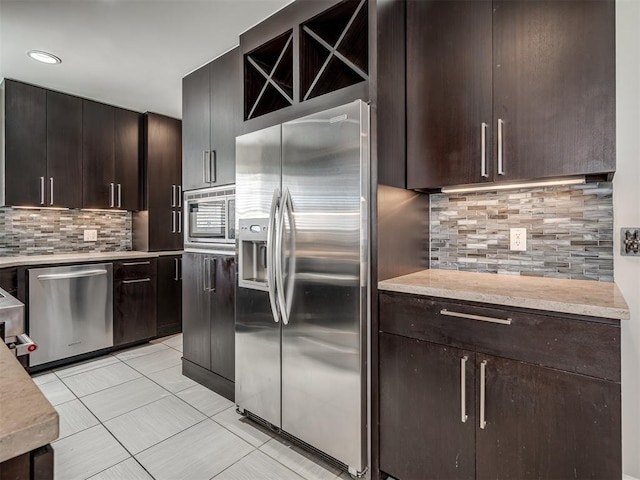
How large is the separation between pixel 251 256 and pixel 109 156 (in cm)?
260

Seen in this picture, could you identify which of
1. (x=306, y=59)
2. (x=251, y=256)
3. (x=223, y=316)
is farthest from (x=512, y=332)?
(x=223, y=316)

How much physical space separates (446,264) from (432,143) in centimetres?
77

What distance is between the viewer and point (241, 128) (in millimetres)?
2438

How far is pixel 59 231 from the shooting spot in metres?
3.68

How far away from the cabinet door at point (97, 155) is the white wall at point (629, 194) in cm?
424

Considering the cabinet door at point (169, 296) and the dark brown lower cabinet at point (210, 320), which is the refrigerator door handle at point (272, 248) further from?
the cabinet door at point (169, 296)

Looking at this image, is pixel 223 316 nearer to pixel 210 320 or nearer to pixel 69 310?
pixel 210 320

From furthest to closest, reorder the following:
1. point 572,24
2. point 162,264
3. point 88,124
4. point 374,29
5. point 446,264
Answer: point 162,264 → point 88,124 → point 446,264 → point 374,29 → point 572,24

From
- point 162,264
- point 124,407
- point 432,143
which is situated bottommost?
point 124,407

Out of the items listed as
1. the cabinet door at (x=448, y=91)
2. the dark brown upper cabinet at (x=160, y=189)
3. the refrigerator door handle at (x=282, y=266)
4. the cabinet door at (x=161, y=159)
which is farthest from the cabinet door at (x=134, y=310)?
the cabinet door at (x=448, y=91)

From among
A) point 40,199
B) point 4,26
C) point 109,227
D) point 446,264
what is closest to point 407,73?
point 446,264

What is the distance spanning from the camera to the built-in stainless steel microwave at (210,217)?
2.59 m

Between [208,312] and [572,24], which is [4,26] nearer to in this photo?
[208,312]

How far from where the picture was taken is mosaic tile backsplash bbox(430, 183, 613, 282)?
169cm
